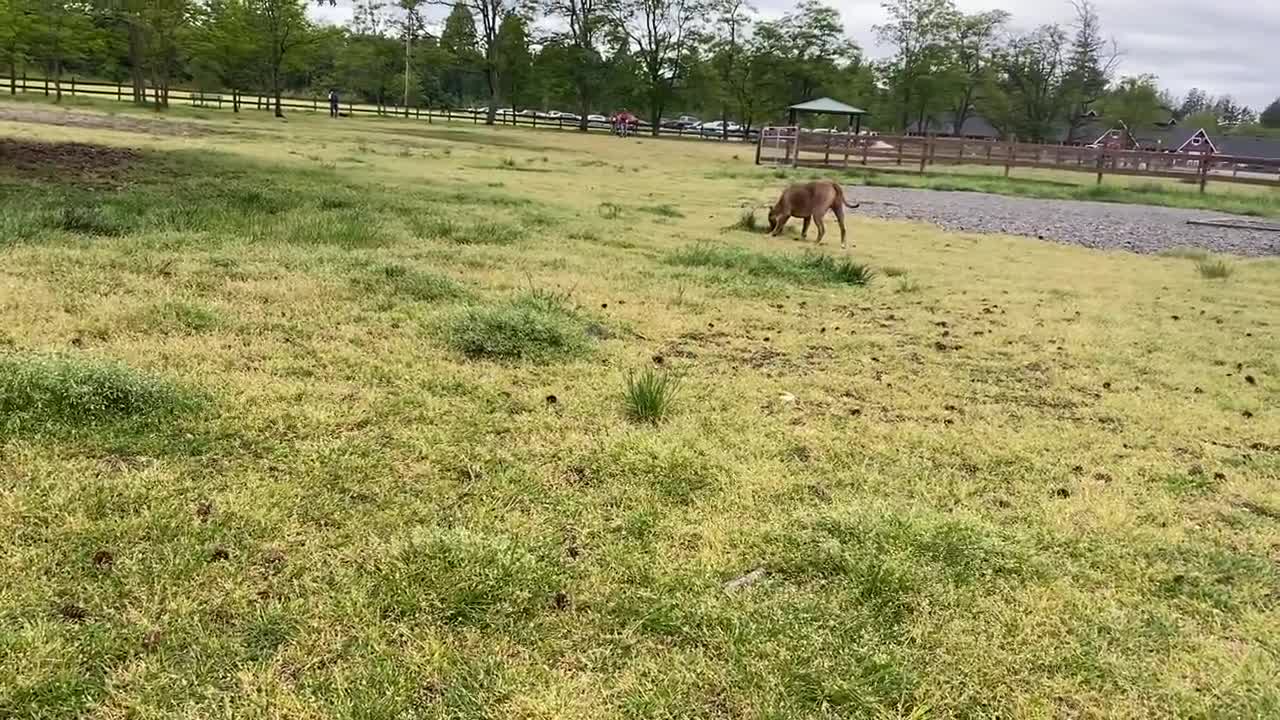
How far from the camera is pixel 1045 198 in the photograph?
23.5 metres

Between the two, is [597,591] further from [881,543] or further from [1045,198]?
[1045,198]

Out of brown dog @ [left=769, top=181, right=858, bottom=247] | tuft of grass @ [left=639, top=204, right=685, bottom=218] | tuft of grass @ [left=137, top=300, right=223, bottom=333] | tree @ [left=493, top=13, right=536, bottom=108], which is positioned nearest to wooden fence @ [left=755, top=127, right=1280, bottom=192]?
tuft of grass @ [left=639, top=204, right=685, bottom=218]

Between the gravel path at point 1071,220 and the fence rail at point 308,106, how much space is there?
33414 mm

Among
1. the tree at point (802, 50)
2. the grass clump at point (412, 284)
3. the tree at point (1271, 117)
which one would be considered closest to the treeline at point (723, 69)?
the tree at point (802, 50)

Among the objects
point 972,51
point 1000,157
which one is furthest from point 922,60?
point 1000,157

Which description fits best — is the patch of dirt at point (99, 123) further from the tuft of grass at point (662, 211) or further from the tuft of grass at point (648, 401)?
Result: the tuft of grass at point (648, 401)

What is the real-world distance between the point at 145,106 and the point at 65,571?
4105 cm

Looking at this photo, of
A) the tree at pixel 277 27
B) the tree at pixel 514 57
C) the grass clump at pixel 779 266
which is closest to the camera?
the grass clump at pixel 779 266

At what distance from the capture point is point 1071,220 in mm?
17375

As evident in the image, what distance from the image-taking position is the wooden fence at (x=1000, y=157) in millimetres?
29031

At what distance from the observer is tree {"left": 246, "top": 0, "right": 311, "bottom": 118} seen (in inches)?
1748

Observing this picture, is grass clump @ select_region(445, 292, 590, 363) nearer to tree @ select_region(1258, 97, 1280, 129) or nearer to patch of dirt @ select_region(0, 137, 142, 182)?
patch of dirt @ select_region(0, 137, 142, 182)

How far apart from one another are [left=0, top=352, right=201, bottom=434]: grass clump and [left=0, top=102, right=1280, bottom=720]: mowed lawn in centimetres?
2

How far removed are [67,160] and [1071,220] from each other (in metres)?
17.2
